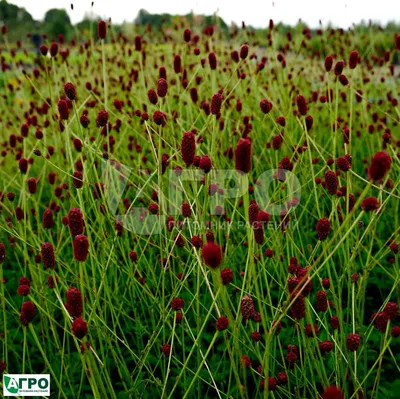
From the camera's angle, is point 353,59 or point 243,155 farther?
point 353,59

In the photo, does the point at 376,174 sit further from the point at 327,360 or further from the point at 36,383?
the point at 36,383

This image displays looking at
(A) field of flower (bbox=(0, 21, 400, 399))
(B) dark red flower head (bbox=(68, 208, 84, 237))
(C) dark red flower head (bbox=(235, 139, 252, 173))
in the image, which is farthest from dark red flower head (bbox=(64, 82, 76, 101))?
(C) dark red flower head (bbox=(235, 139, 252, 173))

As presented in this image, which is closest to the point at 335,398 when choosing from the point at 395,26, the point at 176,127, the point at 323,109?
the point at 176,127

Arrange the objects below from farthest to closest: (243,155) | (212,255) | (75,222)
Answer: (75,222)
(243,155)
(212,255)

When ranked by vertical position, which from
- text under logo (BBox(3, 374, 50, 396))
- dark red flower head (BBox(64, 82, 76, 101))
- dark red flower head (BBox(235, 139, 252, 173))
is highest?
dark red flower head (BBox(64, 82, 76, 101))

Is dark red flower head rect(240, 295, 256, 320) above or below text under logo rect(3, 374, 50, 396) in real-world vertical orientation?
above

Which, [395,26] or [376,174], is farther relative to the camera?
[395,26]

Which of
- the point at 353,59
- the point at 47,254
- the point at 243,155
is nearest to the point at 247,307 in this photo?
the point at 243,155

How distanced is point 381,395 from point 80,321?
0.92 metres

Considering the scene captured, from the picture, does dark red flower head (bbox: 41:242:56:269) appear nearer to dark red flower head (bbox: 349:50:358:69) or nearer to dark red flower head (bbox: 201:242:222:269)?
dark red flower head (bbox: 201:242:222:269)

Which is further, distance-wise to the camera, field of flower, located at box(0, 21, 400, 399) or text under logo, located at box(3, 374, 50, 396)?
text under logo, located at box(3, 374, 50, 396)

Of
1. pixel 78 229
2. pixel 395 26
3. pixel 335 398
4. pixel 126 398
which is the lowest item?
pixel 126 398

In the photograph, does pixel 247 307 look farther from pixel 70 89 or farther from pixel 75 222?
pixel 70 89

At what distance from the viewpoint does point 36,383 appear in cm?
140
